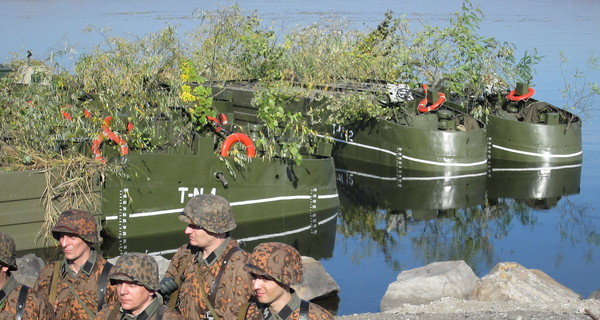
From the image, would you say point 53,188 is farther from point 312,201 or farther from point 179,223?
point 312,201

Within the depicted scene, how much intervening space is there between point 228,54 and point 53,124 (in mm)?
8315

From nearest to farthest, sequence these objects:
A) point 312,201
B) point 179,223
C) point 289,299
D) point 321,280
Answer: point 289,299 → point 321,280 → point 179,223 → point 312,201

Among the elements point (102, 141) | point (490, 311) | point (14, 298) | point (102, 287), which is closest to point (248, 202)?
point (102, 141)

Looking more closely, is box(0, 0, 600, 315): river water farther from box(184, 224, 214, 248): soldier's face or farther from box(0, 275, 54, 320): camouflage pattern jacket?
box(0, 275, 54, 320): camouflage pattern jacket

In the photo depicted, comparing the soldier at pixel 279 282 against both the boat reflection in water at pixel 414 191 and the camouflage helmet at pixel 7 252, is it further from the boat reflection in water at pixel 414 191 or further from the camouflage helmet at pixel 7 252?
the boat reflection in water at pixel 414 191

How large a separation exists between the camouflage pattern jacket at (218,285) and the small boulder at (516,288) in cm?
623

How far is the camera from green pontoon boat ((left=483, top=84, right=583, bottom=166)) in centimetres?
2711

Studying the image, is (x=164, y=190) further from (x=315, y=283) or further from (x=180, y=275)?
(x=180, y=275)

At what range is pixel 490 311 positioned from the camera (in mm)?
13336

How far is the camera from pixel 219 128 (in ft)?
66.3

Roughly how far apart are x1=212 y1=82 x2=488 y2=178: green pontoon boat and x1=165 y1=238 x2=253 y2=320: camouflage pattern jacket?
51.8ft

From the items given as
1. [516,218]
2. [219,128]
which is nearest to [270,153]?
[219,128]

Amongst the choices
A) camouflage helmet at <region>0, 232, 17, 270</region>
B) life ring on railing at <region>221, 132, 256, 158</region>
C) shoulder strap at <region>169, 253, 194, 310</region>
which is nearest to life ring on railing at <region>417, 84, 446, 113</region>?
life ring on railing at <region>221, 132, 256, 158</region>

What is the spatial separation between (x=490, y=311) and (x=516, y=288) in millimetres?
1751
